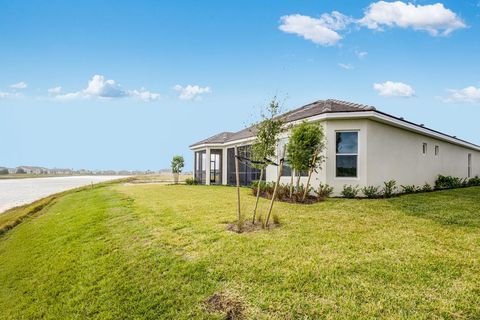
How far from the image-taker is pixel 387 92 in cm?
2394

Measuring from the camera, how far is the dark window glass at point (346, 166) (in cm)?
1206

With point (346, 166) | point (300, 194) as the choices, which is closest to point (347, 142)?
point (346, 166)

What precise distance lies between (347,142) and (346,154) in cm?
49

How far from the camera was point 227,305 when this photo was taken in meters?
3.68

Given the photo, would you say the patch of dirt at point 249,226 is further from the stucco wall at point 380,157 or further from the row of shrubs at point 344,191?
the stucco wall at point 380,157

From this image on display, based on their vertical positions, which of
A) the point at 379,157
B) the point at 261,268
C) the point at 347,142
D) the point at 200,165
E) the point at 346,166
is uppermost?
the point at 347,142

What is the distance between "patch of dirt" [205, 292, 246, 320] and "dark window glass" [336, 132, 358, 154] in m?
9.55

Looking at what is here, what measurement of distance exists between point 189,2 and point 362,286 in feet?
58.3

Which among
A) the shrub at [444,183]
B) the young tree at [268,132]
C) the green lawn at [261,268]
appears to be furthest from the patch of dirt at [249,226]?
the shrub at [444,183]

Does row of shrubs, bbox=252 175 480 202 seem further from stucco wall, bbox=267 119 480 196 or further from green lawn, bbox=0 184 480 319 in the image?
green lawn, bbox=0 184 480 319

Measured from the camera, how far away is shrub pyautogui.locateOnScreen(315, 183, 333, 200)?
1155cm

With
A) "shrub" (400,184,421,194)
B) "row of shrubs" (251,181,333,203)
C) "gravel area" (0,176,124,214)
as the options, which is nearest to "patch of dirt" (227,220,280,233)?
"row of shrubs" (251,181,333,203)

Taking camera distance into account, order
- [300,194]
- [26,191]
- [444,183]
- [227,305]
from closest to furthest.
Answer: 1. [227,305]
2. [300,194]
3. [444,183]
4. [26,191]

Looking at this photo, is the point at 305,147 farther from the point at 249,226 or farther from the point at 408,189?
the point at 408,189
